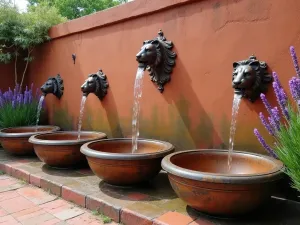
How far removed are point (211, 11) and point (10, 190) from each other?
2.75m

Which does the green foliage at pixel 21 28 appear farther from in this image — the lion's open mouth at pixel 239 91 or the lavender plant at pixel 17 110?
the lion's open mouth at pixel 239 91

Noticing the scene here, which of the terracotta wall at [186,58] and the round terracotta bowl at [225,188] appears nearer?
the round terracotta bowl at [225,188]

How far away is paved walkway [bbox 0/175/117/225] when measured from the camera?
7.39ft

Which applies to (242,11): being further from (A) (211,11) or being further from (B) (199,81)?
(B) (199,81)

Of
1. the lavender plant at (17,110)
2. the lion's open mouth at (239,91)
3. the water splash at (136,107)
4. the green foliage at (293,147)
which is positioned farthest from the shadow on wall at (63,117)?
the green foliage at (293,147)

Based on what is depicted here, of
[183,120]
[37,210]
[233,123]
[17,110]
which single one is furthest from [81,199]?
[17,110]

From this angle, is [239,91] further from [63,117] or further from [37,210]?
[63,117]

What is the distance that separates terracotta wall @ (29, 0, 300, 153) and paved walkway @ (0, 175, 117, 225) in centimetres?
124

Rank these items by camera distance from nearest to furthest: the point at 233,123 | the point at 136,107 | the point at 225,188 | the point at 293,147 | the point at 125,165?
the point at 293,147
the point at 225,188
the point at 125,165
the point at 233,123
the point at 136,107

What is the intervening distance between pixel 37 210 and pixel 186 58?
2051 millimetres

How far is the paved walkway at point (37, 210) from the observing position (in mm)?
2254

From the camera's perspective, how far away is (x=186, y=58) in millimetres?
3002

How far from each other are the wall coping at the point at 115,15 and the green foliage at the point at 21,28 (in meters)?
0.29

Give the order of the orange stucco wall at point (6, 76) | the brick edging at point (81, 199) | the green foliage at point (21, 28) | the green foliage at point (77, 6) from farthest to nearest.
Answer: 1. the green foliage at point (77, 6)
2. the orange stucco wall at point (6, 76)
3. the green foliage at point (21, 28)
4. the brick edging at point (81, 199)
